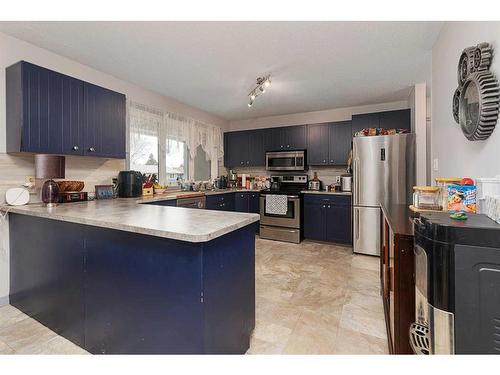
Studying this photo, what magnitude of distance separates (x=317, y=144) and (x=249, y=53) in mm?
2482

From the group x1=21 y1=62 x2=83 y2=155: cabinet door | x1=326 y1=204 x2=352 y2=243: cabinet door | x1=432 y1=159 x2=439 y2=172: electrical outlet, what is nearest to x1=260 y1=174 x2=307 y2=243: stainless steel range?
x1=326 y1=204 x2=352 y2=243: cabinet door

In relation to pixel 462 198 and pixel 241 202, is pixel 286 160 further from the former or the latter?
pixel 462 198

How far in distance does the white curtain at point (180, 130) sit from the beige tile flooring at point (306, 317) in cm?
247

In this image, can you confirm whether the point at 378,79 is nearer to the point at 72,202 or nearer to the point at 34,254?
the point at 72,202

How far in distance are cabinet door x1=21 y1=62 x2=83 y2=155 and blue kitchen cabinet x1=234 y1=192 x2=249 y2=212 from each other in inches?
111

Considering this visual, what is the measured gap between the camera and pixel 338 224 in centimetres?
401

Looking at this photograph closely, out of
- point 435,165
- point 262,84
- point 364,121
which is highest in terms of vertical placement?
point 262,84

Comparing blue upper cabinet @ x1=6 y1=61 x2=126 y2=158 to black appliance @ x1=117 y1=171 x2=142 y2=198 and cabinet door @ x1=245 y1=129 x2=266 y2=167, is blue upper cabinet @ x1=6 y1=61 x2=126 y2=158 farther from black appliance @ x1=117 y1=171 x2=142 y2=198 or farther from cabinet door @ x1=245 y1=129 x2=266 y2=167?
cabinet door @ x1=245 y1=129 x2=266 y2=167

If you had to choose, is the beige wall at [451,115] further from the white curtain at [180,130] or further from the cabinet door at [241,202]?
the white curtain at [180,130]

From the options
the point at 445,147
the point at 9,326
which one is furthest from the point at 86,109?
the point at 445,147

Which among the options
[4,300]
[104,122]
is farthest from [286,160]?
[4,300]

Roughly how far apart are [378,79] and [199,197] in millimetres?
3046

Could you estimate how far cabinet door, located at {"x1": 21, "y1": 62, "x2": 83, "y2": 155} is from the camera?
2080 millimetres

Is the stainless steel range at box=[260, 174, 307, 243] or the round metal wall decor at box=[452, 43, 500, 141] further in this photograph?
the stainless steel range at box=[260, 174, 307, 243]
